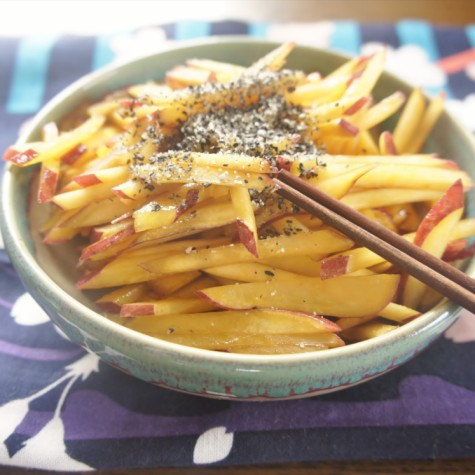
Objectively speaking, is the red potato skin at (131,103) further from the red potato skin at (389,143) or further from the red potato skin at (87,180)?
the red potato skin at (389,143)

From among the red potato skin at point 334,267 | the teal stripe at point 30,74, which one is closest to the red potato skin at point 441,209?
the red potato skin at point 334,267

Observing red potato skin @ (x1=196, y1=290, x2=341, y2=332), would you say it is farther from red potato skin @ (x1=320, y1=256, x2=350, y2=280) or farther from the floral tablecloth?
the floral tablecloth

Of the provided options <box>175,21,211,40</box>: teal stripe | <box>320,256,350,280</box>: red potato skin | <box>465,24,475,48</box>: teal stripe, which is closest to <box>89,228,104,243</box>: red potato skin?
<box>320,256,350,280</box>: red potato skin

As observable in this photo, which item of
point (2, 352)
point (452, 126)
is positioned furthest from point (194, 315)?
point (452, 126)

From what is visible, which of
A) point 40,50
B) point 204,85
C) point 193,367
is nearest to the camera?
point 193,367

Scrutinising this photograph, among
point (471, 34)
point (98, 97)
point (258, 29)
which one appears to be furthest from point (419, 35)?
point (98, 97)

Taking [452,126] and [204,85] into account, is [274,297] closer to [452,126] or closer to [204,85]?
Answer: [204,85]
